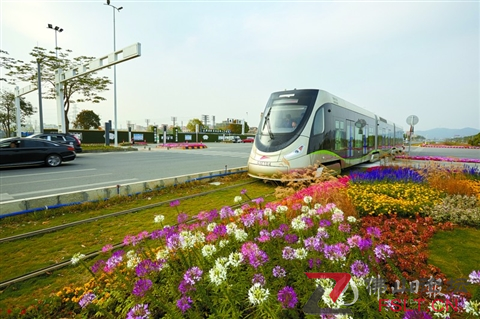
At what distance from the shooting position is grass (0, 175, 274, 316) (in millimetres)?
2811

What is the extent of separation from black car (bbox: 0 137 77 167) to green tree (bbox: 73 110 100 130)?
43533 millimetres

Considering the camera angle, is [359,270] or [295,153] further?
[295,153]

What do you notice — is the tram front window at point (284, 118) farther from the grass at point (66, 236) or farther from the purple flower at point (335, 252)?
the purple flower at point (335, 252)

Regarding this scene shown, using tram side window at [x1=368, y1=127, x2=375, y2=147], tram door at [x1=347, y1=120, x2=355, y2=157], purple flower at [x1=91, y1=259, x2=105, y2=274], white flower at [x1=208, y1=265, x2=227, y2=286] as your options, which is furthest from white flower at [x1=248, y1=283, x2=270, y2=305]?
tram side window at [x1=368, y1=127, x2=375, y2=147]

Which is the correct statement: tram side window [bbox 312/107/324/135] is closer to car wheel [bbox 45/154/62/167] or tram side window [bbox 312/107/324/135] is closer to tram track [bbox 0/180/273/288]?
tram track [bbox 0/180/273/288]

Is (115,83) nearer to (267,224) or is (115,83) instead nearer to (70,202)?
(70,202)

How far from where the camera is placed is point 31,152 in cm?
1180

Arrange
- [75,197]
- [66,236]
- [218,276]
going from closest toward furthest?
1. [218,276]
2. [66,236]
3. [75,197]

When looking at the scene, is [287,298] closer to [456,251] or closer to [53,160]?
[456,251]

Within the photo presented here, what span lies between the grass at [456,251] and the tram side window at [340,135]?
580 cm

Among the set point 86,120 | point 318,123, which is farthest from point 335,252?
point 86,120

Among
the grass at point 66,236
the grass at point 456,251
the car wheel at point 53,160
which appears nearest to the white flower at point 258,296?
the grass at point 456,251

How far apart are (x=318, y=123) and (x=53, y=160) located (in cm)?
1262

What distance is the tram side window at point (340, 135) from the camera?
9.27 m
